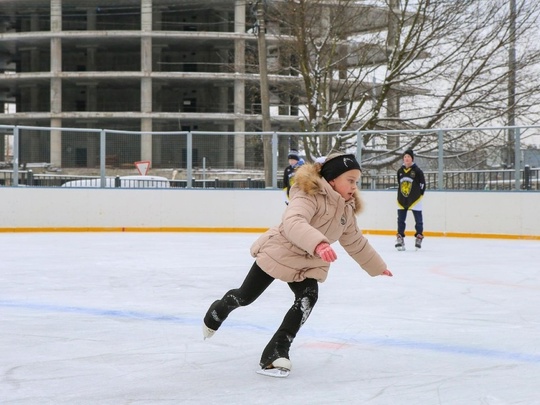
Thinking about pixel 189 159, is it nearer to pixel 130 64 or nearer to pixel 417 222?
pixel 417 222

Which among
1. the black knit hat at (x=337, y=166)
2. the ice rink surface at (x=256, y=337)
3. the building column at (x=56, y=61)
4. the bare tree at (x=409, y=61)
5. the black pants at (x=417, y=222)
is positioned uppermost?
the building column at (x=56, y=61)

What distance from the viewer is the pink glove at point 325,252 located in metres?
3.26

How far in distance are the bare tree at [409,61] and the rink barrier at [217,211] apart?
7265 millimetres

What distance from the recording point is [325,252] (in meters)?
3.26

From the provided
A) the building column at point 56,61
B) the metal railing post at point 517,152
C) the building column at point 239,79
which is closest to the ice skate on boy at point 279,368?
the metal railing post at point 517,152

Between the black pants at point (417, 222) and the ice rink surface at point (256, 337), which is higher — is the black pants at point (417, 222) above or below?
above

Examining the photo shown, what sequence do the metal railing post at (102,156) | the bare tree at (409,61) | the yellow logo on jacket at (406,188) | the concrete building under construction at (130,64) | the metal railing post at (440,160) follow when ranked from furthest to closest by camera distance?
the concrete building under construction at (130,64) → the bare tree at (409,61) → the metal railing post at (102,156) → the metal railing post at (440,160) → the yellow logo on jacket at (406,188)

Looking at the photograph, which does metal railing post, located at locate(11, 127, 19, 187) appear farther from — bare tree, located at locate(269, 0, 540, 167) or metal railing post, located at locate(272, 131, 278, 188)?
bare tree, located at locate(269, 0, 540, 167)

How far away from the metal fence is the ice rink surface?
525 centimetres

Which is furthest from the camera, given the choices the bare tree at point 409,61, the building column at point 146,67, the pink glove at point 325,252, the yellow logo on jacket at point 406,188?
the building column at point 146,67

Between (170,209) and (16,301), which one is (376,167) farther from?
(16,301)

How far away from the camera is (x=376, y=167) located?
15055mm

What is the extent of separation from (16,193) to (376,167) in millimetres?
6721

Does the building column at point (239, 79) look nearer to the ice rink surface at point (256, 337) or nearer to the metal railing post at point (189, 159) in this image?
the metal railing post at point (189, 159)
